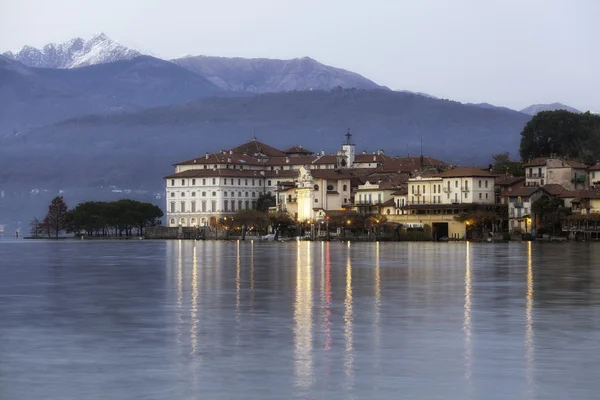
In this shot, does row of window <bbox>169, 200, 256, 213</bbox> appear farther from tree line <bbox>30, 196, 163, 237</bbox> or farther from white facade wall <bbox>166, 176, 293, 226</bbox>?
tree line <bbox>30, 196, 163, 237</bbox>

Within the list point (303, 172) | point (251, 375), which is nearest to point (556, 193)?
point (303, 172)

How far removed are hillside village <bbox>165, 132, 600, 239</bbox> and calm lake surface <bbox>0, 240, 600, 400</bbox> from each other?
83183 millimetres

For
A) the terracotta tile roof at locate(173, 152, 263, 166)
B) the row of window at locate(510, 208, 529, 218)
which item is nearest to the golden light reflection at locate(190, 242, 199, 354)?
the row of window at locate(510, 208, 529, 218)

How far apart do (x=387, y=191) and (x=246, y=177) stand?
36.3m

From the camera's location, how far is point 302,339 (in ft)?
88.1

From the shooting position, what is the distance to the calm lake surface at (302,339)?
68.1ft

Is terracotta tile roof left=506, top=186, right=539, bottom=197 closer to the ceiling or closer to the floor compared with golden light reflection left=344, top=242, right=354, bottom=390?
closer to the ceiling

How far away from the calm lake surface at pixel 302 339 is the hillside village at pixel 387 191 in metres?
83.2

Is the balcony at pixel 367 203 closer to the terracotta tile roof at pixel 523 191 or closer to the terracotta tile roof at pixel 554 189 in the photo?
the terracotta tile roof at pixel 523 191

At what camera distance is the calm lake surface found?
20.8 meters

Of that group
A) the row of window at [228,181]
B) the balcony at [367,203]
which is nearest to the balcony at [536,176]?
the balcony at [367,203]

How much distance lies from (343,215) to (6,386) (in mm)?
134927

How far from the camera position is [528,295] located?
39625 millimetres

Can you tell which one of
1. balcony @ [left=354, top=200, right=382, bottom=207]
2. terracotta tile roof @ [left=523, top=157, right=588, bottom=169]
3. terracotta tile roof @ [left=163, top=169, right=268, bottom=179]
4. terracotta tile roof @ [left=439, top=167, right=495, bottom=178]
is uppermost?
terracotta tile roof @ [left=163, top=169, right=268, bottom=179]
